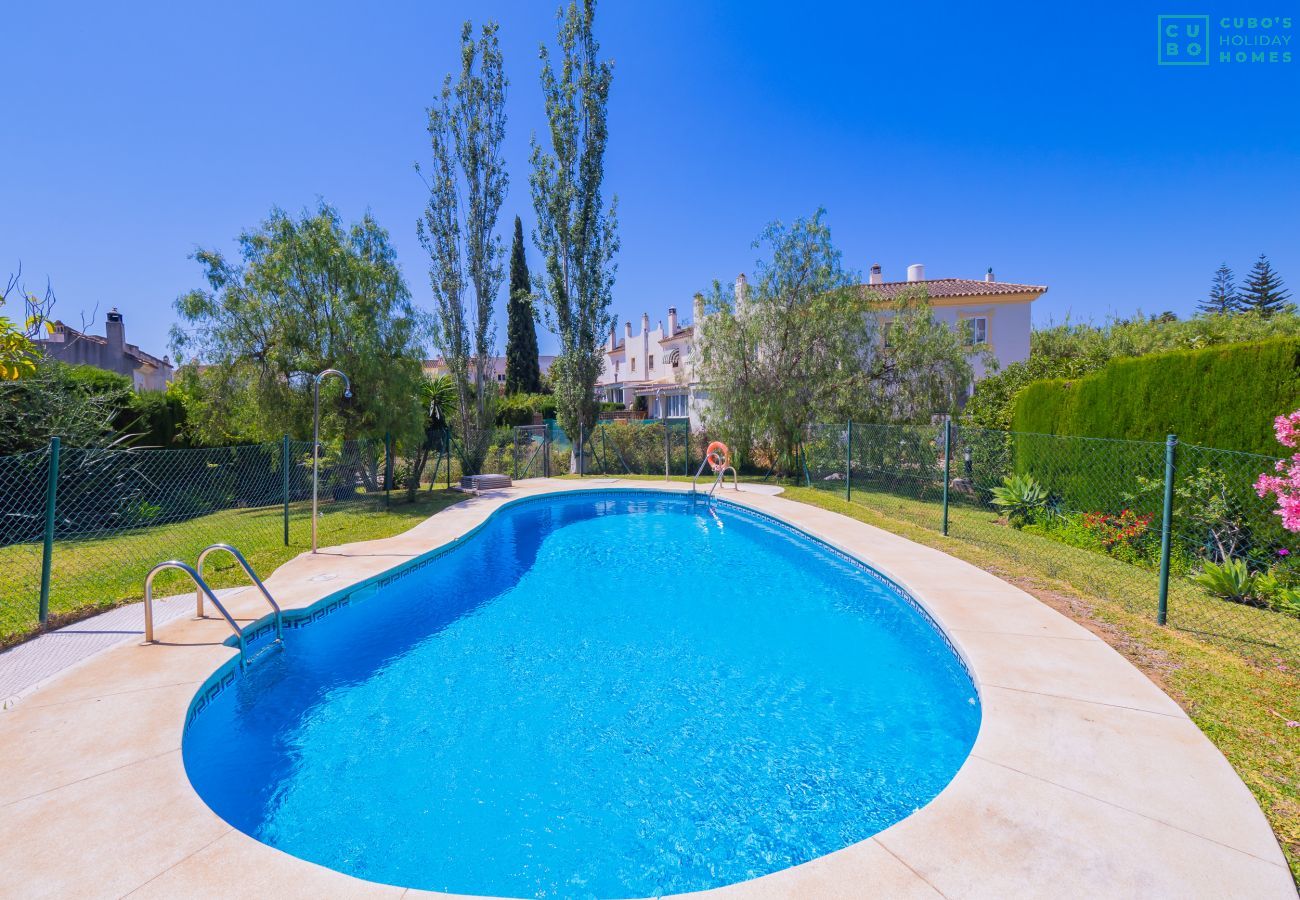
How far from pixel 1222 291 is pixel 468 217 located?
62.0 meters

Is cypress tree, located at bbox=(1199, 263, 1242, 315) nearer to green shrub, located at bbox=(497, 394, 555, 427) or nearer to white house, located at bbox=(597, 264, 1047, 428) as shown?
white house, located at bbox=(597, 264, 1047, 428)

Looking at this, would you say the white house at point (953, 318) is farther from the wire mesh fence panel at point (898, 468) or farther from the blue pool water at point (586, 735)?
the blue pool water at point (586, 735)

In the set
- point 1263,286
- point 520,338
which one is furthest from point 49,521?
point 1263,286

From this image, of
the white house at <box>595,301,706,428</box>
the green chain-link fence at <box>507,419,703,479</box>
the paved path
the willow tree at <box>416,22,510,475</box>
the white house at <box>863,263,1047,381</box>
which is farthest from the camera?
the white house at <box>595,301,706,428</box>

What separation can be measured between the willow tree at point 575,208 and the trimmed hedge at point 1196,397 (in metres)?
12.2

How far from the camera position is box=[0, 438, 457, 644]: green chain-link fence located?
6141 millimetres

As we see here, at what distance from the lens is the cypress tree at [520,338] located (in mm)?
36125

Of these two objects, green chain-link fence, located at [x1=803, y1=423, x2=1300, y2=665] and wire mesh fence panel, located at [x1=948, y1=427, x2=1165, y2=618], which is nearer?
green chain-link fence, located at [x1=803, y1=423, x2=1300, y2=665]

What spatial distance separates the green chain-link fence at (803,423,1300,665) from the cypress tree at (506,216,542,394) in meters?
27.6

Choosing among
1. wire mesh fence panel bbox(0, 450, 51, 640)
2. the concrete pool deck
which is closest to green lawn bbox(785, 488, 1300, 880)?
the concrete pool deck

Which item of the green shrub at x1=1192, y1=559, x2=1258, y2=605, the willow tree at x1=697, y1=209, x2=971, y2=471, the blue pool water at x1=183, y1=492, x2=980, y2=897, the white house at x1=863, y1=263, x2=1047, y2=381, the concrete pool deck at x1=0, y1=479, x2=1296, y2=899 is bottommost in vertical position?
the blue pool water at x1=183, y1=492, x2=980, y2=897

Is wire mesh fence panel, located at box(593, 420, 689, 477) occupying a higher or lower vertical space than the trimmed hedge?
lower

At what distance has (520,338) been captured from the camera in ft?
123

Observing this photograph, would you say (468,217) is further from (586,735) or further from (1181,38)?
(586,735)
